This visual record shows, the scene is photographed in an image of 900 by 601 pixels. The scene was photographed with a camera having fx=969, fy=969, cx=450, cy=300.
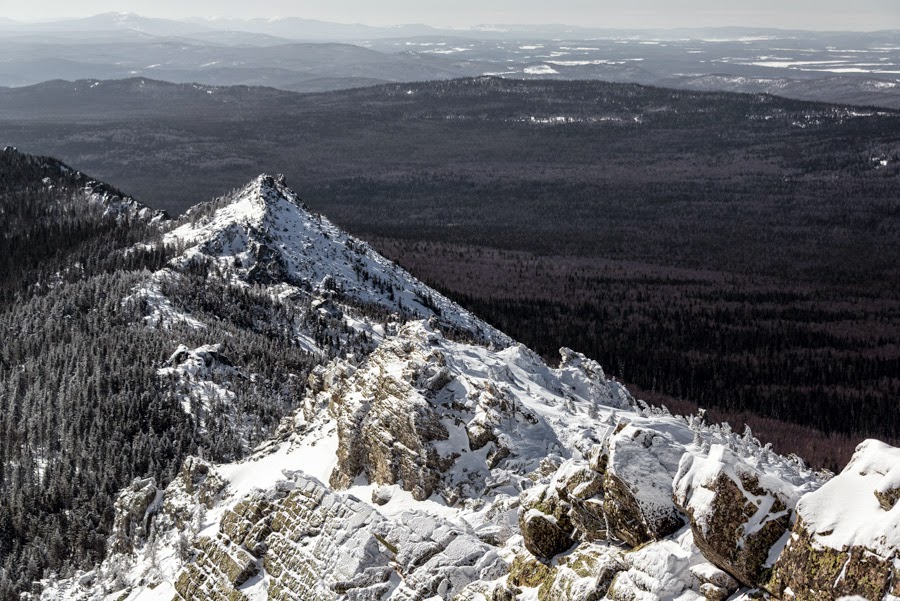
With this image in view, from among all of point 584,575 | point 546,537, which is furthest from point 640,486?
point 546,537

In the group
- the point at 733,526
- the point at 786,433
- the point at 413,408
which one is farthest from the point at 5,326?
the point at 733,526

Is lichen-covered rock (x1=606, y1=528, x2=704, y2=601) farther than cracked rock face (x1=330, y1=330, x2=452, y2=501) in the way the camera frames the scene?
No

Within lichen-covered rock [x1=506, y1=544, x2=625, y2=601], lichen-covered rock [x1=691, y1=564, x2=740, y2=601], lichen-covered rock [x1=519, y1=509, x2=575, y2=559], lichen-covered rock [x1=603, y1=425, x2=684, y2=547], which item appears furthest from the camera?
lichen-covered rock [x1=519, y1=509, x2=575, y2=559]

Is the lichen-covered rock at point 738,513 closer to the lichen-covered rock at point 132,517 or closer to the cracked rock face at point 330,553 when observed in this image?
the cracked rock face at point 330,553

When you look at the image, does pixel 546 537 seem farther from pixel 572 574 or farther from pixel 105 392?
pixel 105 392

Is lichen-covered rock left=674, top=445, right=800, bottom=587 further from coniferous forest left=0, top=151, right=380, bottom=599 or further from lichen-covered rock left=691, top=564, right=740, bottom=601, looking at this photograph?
coniferous forest left=0, top=151, right=380, bottom=599

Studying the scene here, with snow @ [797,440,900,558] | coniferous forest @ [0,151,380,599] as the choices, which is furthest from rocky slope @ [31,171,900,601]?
coniferous forest @ [0,151,380,599]

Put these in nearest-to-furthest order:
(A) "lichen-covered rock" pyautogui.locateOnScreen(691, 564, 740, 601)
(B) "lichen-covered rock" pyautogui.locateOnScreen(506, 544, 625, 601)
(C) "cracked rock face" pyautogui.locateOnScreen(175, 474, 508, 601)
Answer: (A) "lichen-covered rock" pyautogui.locateOnScreen(691, 564, 740, 601) → (B) "lichen-covered rock" pyautogui.locateOnScreen(506, 544, 625, 601) → (C) "cracked rock face" pyautogui.locateOnScreen(175, 474, 508, 601)
